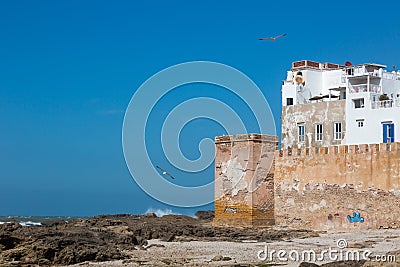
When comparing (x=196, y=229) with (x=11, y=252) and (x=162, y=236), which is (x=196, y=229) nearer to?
(x=162, y=236)

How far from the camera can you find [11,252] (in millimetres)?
21156

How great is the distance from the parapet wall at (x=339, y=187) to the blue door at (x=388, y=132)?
15.6ft

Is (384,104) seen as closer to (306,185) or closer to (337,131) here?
(337,131)

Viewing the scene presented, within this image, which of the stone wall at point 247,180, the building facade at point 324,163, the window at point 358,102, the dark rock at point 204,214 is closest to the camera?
the building facade at point 324,163

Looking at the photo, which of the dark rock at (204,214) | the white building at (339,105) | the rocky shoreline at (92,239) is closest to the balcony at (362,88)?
the white building at (339,105)

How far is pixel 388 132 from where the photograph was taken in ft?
116

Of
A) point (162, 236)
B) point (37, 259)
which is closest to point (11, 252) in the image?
point (37, 259)

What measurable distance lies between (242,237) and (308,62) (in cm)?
1855

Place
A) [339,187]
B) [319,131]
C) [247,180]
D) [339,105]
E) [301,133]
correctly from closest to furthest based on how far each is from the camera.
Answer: [339,187], [247,180], [339,105], [319,131], [301,133]

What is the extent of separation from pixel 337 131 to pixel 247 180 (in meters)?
6.95

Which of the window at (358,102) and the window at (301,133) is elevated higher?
the window at (358,102)

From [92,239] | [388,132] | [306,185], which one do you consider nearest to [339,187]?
[306,185]

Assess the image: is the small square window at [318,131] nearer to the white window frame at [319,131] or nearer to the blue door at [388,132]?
the white window frame at [319,131]

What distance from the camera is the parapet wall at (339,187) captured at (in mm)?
29438
